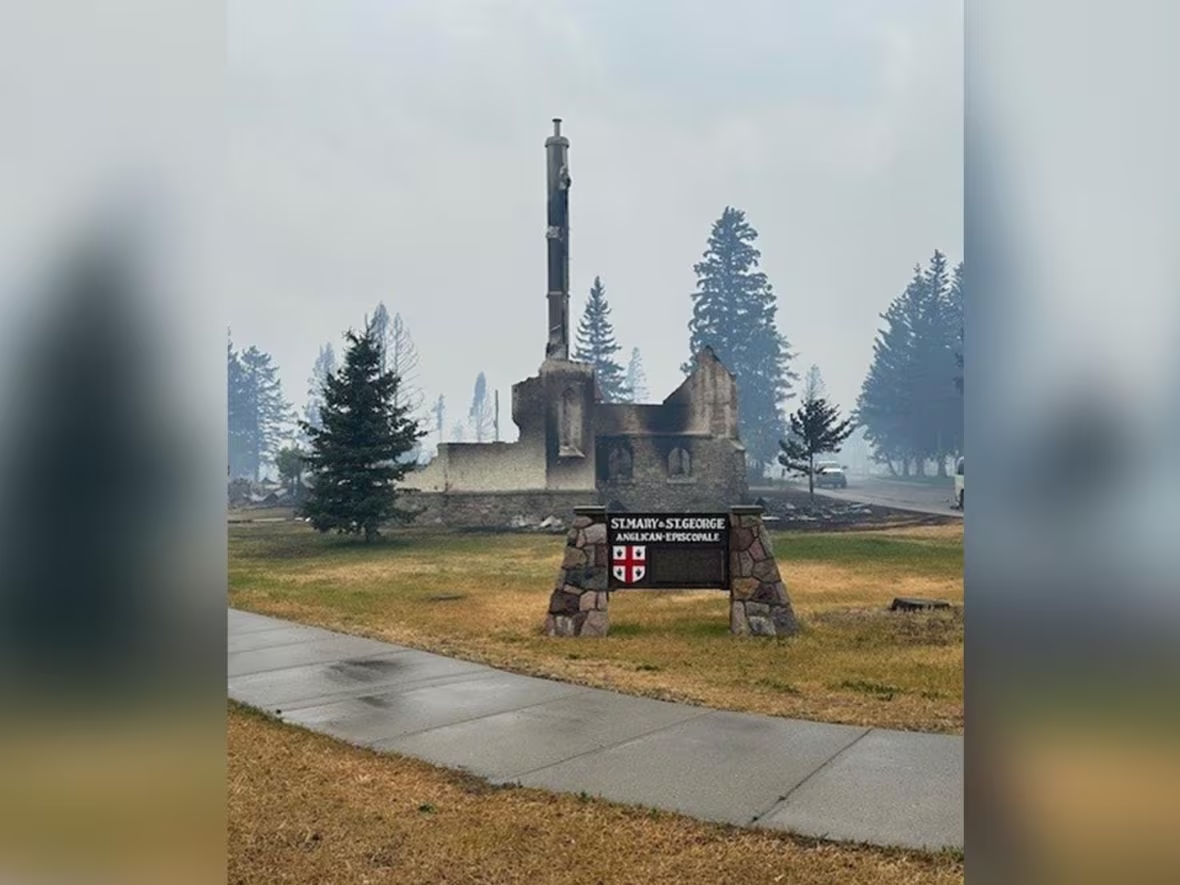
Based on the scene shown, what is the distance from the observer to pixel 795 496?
45.9 meters

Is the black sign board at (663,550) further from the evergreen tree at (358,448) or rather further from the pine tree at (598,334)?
the pine tree at (598,334)

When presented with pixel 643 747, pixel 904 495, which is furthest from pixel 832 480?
pixel 643 747

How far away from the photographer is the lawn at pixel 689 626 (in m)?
7.11

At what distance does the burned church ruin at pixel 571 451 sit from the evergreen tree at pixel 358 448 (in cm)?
607

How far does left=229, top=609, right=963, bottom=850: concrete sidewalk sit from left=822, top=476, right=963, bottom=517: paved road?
107 ft

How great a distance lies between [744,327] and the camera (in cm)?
8144

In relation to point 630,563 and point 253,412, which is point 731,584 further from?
point 253,412

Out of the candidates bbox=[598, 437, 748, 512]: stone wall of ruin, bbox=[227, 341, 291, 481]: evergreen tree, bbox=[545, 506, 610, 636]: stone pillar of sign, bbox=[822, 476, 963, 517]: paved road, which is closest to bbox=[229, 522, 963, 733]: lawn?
bbox=[545, 506, 610, 636]: stone pillar of sign

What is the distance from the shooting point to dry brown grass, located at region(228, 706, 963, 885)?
142 inches

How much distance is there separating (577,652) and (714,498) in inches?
1209

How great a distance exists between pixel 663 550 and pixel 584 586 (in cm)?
105

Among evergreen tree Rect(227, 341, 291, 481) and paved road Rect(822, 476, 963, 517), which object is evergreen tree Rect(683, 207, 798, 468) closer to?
paved road Rect(822, 476, 963, 517)
